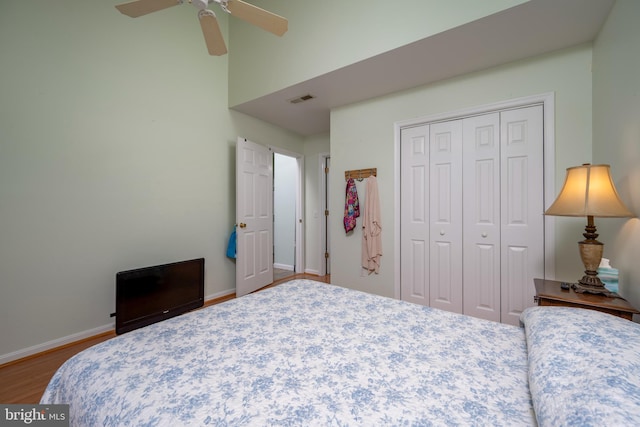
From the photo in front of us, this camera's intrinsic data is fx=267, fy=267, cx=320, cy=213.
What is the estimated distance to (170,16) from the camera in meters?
2.91

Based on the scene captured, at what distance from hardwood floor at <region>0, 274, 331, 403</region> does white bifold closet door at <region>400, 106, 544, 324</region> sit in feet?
9.89

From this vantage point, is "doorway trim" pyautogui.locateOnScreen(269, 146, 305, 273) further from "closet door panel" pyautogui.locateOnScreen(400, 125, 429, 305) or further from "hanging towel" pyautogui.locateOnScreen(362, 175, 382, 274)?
"closet door panel" pyautogui.locateOnScreen(400, 125, 429, 305)

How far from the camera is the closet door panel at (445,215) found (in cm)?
265

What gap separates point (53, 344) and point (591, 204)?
13.0 ft

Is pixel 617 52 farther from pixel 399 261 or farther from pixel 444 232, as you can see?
pixel 399 261

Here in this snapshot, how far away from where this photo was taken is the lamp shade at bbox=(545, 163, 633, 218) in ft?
4.87

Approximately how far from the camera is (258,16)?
1.62m

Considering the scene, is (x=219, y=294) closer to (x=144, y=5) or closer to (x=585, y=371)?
(x=144, y=5)

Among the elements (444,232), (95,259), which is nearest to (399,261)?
(444,232)

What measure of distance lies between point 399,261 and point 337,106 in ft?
6.77

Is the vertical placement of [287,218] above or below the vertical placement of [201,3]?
below

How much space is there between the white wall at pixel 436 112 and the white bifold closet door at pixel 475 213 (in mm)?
142

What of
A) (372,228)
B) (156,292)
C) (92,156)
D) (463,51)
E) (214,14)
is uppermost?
(463,51)

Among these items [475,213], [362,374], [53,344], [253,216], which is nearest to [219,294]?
[253,216]
